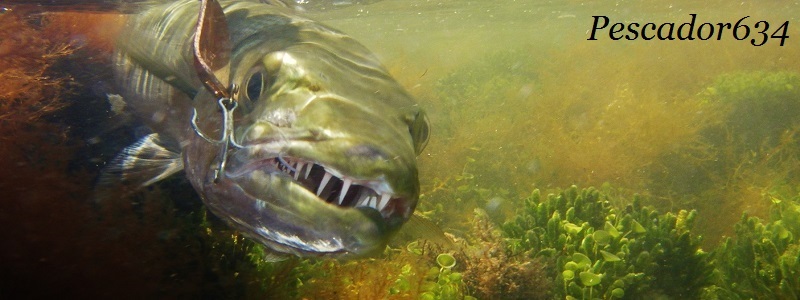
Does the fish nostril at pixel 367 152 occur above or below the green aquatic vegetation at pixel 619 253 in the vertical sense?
above

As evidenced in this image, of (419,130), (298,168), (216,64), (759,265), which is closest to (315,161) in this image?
(298,168)

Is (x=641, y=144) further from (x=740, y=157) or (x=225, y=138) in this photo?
(x=225, y=138)

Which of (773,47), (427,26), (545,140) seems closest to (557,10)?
(427,26)

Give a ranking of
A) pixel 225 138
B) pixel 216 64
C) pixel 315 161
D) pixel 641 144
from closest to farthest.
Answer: pixel 315 161 → pixel 225 138 → pixel 216 64 → pixel 641 144

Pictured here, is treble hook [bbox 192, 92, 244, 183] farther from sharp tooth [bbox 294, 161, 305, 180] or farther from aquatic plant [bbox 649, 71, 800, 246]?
aquatic plant [bbox 649, 71, 800, 246]

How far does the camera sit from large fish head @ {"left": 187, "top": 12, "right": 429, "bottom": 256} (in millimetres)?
2076

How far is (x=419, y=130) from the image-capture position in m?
2.90

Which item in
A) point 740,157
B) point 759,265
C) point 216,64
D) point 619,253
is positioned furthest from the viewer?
point 740,157

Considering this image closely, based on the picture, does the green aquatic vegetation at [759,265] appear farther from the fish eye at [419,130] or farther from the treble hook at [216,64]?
the treble hook at [216,64]

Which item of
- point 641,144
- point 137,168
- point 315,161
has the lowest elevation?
point 641,144

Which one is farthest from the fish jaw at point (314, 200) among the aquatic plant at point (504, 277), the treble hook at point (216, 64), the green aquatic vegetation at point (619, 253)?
the green aquatic vegetation at point (619, 253)

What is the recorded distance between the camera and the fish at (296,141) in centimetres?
209

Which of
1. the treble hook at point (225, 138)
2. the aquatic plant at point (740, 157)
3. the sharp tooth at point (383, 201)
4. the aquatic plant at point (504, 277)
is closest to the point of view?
the sharp tooth at point (383, 201)

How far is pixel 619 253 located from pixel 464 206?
472 cm
